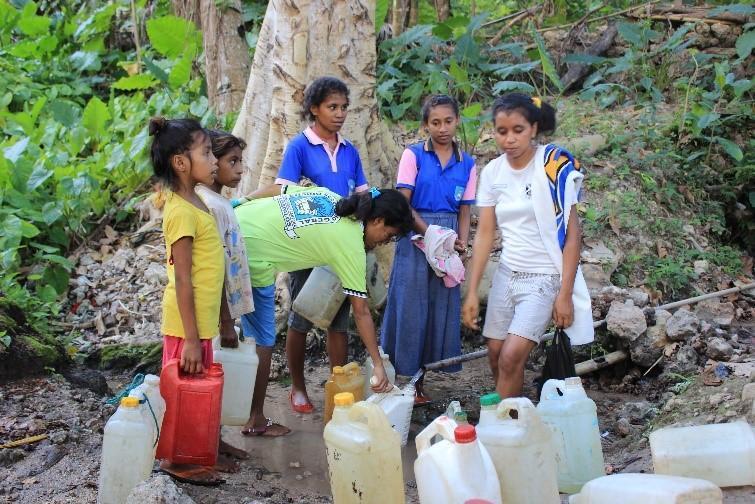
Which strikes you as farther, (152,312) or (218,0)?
(218,0)

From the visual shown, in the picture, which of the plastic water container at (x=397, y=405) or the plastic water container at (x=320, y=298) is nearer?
the plastic water container at (x=397, y=405)

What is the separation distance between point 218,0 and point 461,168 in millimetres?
4176

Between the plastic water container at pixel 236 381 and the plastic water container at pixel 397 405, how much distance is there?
0.57m

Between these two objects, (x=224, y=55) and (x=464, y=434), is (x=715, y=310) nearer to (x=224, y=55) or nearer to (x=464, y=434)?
(x=464, y=434)

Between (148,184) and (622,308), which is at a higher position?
(148,184)

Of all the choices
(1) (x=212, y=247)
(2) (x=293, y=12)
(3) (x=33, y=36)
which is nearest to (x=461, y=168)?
(1) (x=212, y=247)

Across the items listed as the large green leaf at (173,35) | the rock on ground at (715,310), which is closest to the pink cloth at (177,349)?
the rock on ground at (715,310)

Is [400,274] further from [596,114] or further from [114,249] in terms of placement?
[596,114]

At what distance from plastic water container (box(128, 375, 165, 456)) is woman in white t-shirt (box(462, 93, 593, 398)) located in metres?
1.53

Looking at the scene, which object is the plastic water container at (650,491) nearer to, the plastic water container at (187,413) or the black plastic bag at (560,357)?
the black plastic bag at (560,357)

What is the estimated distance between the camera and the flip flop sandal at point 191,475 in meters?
3.32

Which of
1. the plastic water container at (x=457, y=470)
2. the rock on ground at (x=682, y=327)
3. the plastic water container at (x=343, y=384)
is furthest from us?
the rock on ground at (x=682, y=327)

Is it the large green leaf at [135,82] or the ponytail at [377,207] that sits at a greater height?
the large green leaf at [135,82]

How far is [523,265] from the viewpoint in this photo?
373cm
